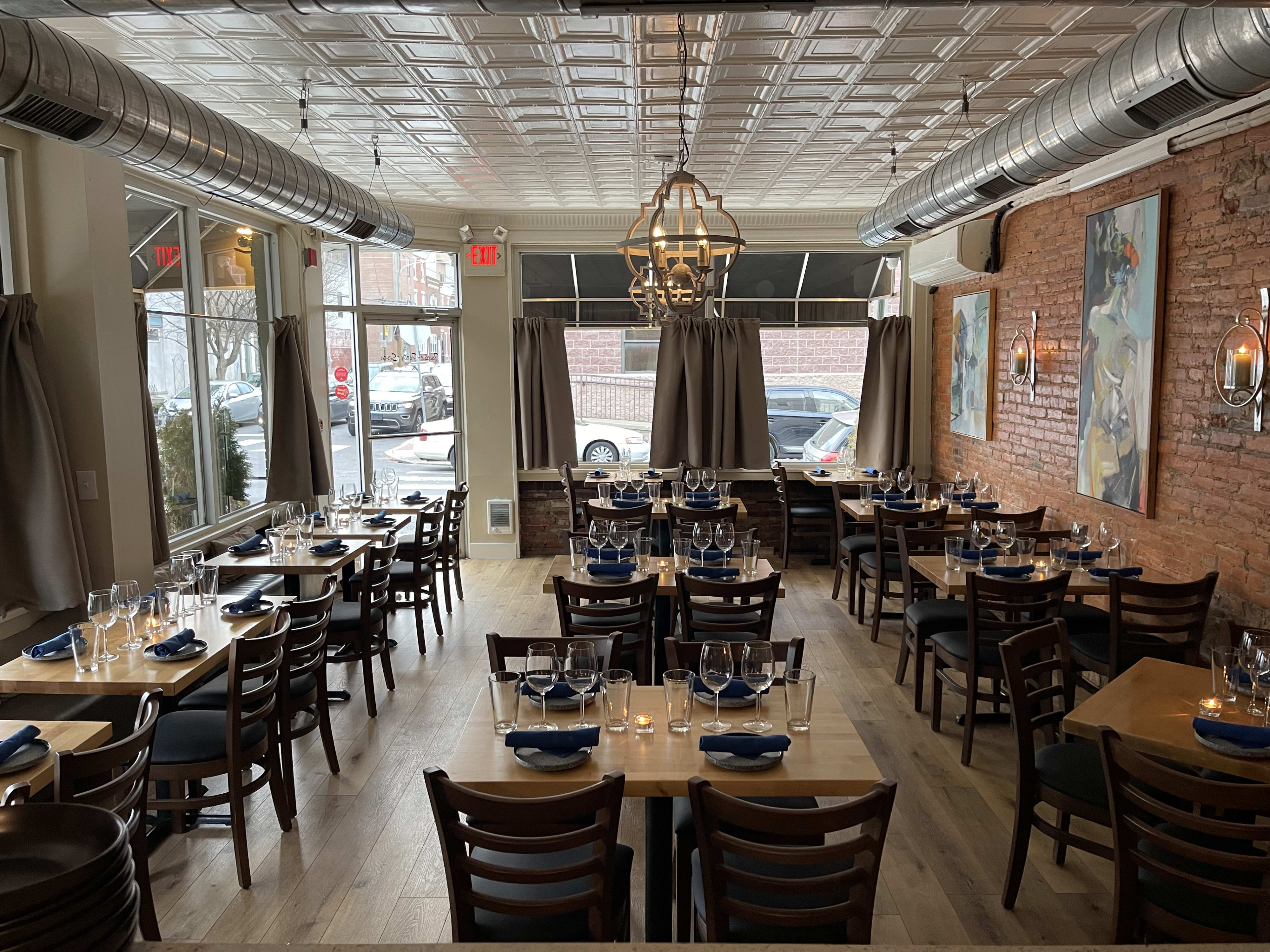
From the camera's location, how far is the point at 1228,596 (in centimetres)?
468

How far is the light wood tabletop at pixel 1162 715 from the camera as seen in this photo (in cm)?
273

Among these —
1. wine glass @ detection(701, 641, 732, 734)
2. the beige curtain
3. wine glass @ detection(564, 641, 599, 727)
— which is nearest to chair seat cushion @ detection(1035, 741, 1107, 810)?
wine glass @ detection(701, 641, 732, 734)

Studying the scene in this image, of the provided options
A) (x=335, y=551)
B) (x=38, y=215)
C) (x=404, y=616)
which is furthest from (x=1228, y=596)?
(x=38, y=215)

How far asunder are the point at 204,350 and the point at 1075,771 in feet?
19.8

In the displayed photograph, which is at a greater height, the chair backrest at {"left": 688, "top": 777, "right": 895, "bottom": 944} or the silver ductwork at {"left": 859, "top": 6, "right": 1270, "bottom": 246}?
the silver ductwork at {"left": 859, "top": 6, "right": 1270, "bottom": 246}

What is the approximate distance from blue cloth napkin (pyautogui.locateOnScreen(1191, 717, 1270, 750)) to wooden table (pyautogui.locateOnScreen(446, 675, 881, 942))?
103cm

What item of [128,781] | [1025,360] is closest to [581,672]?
[128,781]

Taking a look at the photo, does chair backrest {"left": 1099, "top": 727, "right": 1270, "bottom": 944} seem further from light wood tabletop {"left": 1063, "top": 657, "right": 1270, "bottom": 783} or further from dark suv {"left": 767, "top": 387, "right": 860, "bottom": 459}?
dark suv {"left": 767, "top": 387, "right": 860, "bottom": 459}

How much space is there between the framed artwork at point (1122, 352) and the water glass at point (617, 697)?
3821 millimetres

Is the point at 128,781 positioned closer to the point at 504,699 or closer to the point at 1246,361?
the point at 504,699

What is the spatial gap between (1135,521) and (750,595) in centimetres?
267

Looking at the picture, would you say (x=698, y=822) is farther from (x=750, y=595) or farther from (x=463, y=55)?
(x=463, y=55)

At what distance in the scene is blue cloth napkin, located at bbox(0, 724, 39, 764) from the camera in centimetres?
272

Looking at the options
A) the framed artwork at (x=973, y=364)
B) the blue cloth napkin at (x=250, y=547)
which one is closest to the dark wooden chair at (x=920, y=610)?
the framed artwork at (x=973, y=364)
